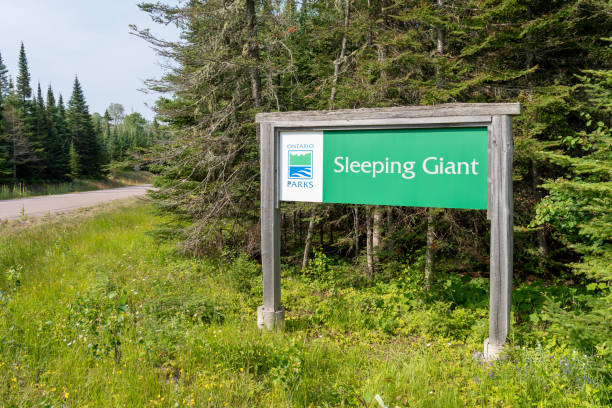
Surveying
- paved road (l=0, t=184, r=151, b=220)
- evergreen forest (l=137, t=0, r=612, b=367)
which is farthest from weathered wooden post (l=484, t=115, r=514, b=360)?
paved road (l=0, t=184, r=151, b=220)

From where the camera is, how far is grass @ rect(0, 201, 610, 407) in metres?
2.92

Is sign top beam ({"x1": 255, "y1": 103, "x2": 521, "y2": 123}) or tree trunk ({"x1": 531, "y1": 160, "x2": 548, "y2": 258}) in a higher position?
sign top beam ({"x1": 255, "y1": 103, "x2": 521, "y2": 123})

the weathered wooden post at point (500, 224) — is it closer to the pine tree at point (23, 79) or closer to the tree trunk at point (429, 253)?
the tree trunk at point (429, 253)

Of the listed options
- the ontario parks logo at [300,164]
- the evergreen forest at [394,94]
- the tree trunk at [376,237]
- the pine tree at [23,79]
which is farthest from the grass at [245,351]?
the pine tree at [23,79]

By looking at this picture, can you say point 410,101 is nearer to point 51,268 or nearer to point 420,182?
point 420,182

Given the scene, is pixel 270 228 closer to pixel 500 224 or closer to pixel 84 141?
pixel 500 224

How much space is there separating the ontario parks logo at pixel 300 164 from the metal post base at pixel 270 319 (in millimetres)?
1729

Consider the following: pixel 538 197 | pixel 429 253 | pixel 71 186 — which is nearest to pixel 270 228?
pixel 429 253

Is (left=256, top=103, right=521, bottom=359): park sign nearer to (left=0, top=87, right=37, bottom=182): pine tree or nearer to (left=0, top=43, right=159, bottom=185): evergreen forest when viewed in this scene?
(left=0, top=43, right=159, bottom=185): evergreen forest

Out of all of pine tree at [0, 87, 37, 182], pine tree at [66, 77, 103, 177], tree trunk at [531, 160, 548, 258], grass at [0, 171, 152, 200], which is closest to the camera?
tree trunk at [531, 160, 548, 258]

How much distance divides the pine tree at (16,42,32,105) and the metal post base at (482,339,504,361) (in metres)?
50.7

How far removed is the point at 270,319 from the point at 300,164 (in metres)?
1.98

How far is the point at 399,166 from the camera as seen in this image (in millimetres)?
3941

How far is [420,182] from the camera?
3.84 m
